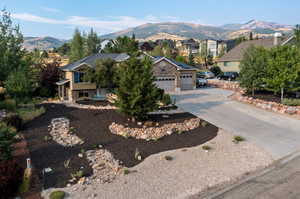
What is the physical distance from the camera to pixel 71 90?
897 inches

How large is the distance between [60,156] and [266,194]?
828 cm

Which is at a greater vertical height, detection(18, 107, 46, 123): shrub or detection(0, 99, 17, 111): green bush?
detection(0, 99, 17, 111): green bush

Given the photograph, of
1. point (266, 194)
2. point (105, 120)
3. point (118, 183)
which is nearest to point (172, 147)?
point (118, 183)

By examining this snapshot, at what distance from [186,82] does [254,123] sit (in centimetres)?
1566

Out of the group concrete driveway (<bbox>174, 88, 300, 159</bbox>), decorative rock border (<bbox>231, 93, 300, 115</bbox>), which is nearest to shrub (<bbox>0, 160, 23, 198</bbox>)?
concrete driveway (<bbox>174, 88, 300, 159</bbox>)

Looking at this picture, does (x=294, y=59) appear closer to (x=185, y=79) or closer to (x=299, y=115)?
(x=299, y=115)

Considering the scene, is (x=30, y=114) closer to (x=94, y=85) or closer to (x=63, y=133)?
(x=63, y=133)

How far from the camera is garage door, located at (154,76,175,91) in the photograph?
2806 centimetres

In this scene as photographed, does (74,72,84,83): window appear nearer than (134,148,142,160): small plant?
No

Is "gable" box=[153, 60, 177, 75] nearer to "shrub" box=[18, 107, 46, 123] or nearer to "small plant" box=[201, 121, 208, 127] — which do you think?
"small plant" box=[201, 121, 208, 127]

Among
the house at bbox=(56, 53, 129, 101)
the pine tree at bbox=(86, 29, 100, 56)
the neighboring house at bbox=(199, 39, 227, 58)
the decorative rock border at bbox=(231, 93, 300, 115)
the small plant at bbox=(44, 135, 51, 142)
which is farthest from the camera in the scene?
the neighboring house at bbox=(199, 39, 227, 58)

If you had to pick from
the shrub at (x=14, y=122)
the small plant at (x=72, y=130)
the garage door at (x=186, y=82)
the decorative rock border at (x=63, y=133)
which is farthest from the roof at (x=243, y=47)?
the shrub at (x=14, y=122)

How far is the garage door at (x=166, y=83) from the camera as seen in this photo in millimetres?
28062

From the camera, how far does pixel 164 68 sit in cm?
2780
